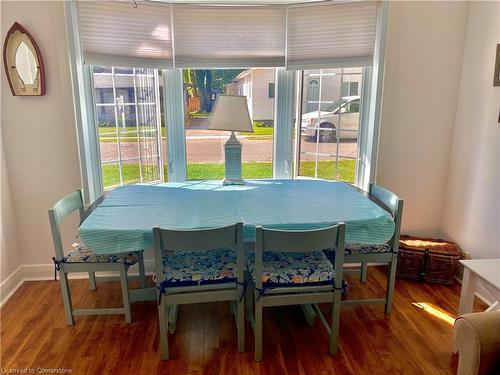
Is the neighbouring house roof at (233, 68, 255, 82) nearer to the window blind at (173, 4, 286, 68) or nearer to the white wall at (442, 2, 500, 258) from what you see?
the window blind at (173, 4, 286, 68)

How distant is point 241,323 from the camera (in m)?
2.03

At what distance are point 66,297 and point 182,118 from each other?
1.54 meters

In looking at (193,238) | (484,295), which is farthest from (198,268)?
(484,295)

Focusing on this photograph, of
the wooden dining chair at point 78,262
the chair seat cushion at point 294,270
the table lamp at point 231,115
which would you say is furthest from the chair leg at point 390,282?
the wooden dining chair at point 78,262

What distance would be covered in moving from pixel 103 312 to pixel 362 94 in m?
2.44

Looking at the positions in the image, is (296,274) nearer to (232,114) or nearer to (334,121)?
(232,114)

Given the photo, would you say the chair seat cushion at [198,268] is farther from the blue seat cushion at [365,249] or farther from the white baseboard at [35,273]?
the white baseboard at [35,273]

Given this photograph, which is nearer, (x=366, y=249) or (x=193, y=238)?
(x=193, y=238)

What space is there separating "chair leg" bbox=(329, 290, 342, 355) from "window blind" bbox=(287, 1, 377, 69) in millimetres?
1691

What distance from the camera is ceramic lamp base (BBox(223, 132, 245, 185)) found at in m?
2.72

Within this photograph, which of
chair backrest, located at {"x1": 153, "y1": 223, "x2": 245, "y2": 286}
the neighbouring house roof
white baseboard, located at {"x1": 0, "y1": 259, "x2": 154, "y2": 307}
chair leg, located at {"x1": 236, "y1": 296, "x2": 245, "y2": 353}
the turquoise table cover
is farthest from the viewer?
the neighbouring house roof

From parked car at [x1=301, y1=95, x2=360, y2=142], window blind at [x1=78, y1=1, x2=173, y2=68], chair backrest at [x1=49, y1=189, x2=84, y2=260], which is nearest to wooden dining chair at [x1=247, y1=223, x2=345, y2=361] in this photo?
chair backrest at [x1=49, y1=189, x2=84, y2=260]

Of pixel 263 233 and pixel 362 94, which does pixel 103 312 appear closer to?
pixel 263 233

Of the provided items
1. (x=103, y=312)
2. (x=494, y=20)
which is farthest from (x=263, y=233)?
(x=494, y=20)
